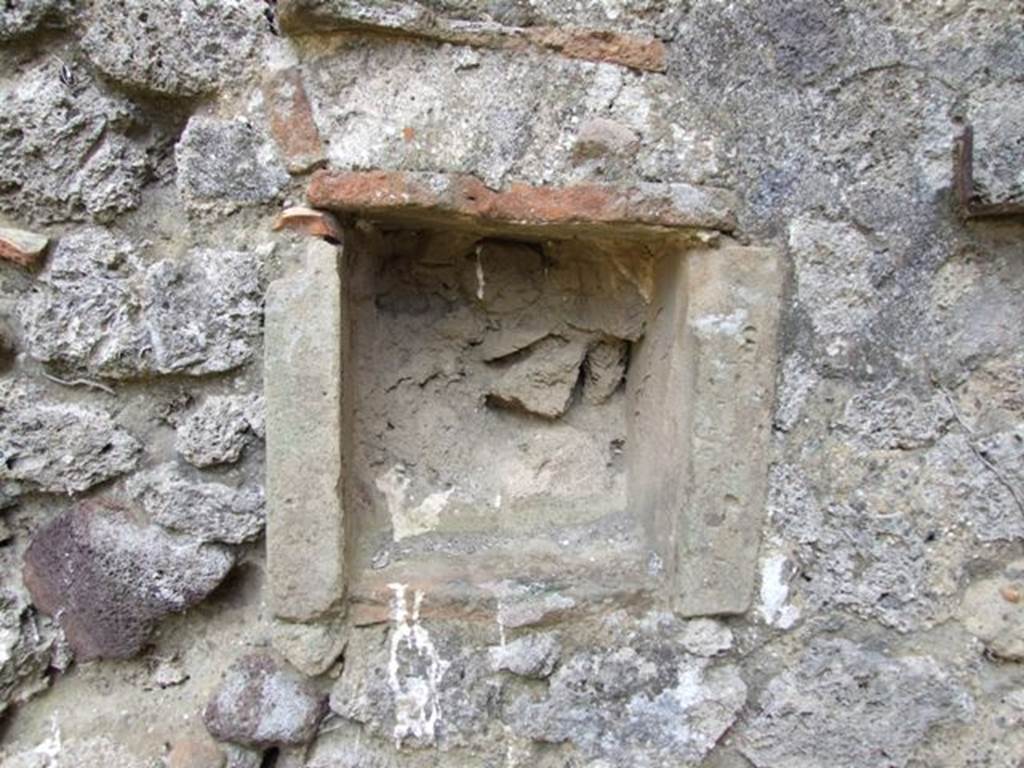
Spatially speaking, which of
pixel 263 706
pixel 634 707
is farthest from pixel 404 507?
pixel 634 707

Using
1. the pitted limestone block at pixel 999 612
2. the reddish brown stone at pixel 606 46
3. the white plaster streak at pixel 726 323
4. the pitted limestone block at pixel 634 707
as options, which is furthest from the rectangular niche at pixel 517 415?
the pitted limestone block at pixel 999 612

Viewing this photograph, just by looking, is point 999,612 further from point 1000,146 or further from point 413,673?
point 413,673

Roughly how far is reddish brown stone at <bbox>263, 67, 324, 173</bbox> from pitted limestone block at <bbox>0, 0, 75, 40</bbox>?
36 centimetres

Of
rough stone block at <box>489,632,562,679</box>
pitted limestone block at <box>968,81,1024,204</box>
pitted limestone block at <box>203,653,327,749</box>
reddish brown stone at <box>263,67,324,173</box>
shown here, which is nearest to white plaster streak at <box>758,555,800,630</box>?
rough stone block at <box>489,632,562,679</box>

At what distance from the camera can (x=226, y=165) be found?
1.19 m

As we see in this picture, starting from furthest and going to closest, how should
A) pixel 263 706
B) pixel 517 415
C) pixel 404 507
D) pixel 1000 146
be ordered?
pixel 517 415 < pixel 404 507 < pixel 263 706 < pixel 1000 146

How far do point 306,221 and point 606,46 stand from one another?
0.63 m

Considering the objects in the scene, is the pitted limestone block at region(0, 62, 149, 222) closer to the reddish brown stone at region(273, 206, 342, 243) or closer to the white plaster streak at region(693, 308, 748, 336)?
the reddish brown stone at region(273, 206, 342, 243)

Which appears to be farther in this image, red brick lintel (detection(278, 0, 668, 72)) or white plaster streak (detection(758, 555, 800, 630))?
white plaster streak (detection(758, 555, 800, 630))

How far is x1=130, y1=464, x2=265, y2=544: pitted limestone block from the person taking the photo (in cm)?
124

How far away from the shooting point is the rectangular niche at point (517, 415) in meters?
1.22

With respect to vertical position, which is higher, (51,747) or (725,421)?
(725,421)

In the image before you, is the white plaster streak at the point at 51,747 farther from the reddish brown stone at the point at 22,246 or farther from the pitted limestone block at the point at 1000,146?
the pitted limestone block at the point at 1000,146

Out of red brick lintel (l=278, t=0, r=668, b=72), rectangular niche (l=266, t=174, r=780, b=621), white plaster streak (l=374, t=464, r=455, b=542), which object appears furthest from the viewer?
white plaster streak (l=374, t=464, r=455, b=542)
